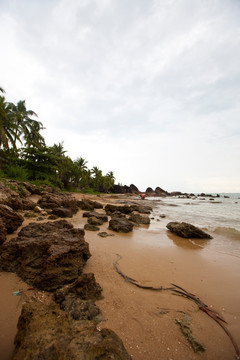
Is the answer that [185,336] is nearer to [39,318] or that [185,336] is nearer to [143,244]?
[39,318]

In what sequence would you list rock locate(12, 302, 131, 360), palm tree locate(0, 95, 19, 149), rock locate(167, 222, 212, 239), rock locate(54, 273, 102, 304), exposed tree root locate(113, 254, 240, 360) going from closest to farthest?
rock locate(12, 302, 131, 360), exposed tree root locate(113, 254, 240, 360), rock locate(54, 273, 102, 304), rock locate(167, 222, 212, 239), palm tree locate(0, 95, 19, 149)

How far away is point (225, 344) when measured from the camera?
1.60m

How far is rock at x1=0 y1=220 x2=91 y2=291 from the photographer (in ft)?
7.34

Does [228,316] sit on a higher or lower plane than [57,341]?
lower

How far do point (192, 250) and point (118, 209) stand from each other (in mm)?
6540

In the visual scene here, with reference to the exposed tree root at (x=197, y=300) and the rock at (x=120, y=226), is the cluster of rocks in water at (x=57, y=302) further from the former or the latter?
the rock at (x=120, y=226)

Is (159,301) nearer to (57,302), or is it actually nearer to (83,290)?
(83,290)

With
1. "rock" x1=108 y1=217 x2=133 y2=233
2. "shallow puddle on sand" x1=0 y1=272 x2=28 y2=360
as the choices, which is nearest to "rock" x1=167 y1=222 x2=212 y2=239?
"rock" x1=108 y1=217 x2=133 y2=233

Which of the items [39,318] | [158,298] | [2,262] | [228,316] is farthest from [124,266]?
[2,262]

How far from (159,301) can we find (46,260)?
5.85 ft

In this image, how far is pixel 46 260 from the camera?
2414mm

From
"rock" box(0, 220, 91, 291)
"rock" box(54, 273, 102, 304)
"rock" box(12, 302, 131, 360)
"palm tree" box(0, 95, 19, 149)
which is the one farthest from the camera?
"palm tree" box(0, 95, 19, 149)

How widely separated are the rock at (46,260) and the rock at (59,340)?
2.53 ft

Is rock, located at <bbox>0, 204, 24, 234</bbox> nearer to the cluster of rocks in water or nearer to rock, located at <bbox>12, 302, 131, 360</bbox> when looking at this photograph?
the cluster of rocks in water
